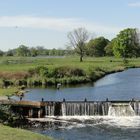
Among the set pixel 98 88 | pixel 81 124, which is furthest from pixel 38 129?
pixel 98 88

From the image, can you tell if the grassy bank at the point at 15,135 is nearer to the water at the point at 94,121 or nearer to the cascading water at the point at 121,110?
the water at the point at 94,121

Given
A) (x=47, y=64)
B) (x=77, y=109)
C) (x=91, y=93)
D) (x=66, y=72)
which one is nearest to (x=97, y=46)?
(x=47, y=64)

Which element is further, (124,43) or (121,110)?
(124,43)

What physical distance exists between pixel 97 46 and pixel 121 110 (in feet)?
448

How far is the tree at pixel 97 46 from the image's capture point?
181500 mm

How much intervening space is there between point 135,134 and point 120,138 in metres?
1.93

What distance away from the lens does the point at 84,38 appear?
16075 cm

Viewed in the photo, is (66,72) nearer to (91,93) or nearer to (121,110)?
(91,93)

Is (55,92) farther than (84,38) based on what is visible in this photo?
No

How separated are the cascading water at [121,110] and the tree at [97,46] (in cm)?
13195

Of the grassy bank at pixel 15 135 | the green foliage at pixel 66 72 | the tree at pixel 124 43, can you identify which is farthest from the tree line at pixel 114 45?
the grassy bank at pixel 15 135

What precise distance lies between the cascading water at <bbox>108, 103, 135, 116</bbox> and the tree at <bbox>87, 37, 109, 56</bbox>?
132 metres

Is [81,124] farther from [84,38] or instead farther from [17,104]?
[84,38]

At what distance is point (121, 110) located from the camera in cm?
4828
